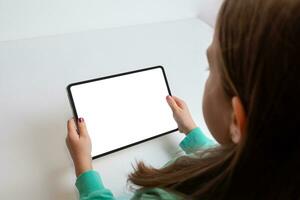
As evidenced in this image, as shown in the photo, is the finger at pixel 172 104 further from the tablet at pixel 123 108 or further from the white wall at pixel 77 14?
the white wall at pixel 77 14

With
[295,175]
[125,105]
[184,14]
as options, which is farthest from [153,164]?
[184,14]

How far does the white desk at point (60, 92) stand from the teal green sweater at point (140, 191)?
3cm

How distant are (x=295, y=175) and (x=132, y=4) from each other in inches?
20.0

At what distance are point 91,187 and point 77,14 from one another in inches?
13.8

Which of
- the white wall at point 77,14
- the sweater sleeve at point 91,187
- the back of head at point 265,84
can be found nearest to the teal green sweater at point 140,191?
the sweater sleeve at point 91,187

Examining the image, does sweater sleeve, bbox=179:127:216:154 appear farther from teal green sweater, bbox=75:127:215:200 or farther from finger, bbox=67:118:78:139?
finger, bbox=67:118:78:139

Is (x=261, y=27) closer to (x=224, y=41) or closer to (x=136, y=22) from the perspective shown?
(x=224, y=41)

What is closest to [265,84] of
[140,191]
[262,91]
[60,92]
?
[262,91]

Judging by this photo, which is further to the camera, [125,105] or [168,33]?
[168,33]

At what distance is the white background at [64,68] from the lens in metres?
0.49

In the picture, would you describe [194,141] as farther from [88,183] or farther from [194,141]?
[88,183]

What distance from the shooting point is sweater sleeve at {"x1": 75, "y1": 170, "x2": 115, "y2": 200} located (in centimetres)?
45

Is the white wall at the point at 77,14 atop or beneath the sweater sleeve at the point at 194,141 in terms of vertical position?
atop

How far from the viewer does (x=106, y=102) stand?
54 cm
